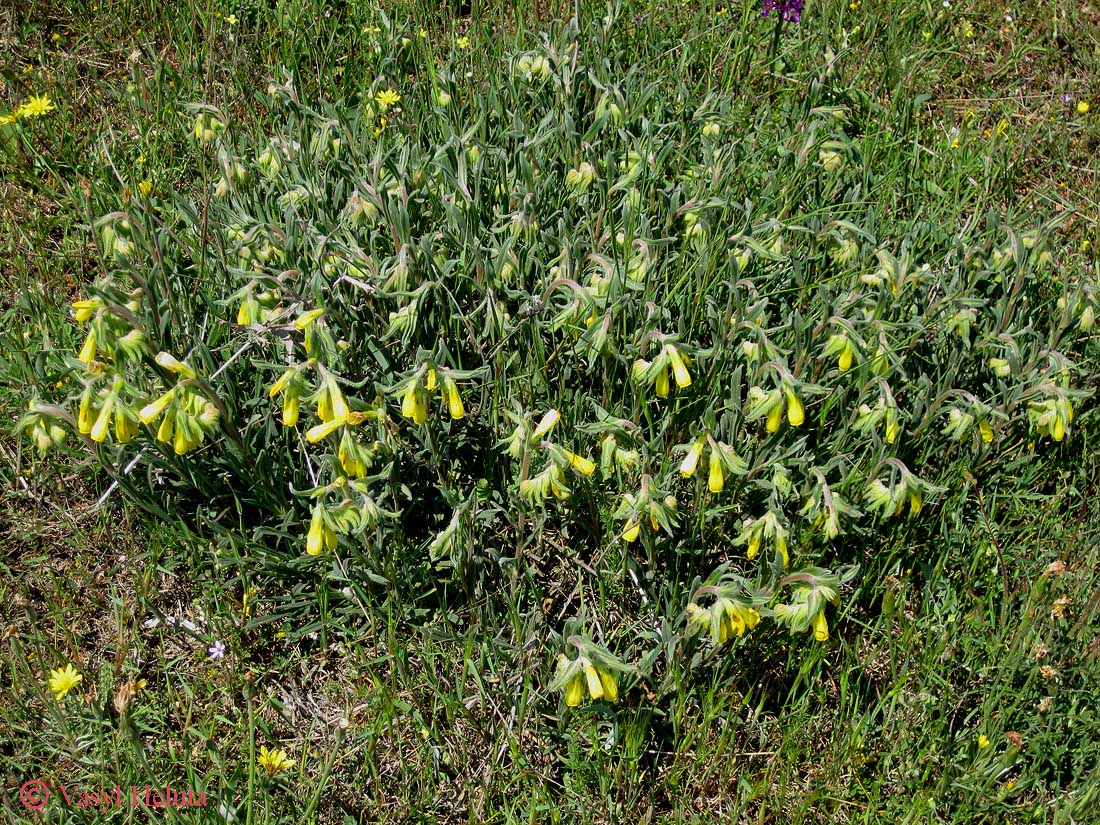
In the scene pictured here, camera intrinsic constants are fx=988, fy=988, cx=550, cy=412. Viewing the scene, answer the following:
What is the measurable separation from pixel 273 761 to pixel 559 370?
1409 mm

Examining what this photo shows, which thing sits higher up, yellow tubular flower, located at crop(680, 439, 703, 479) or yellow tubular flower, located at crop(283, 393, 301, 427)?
yellow tubular flower, located at crop(283, 393, 301, 427)

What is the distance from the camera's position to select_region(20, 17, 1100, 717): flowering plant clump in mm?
2357

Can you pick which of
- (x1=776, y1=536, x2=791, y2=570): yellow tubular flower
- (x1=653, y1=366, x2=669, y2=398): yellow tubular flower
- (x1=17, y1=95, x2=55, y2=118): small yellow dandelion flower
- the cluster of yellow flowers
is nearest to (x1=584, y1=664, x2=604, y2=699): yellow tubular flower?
the cluster of yellow flowers

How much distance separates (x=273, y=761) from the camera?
2271 millimetres

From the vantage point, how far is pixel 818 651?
251 cm

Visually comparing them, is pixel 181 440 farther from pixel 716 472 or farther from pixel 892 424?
pixel 892 424

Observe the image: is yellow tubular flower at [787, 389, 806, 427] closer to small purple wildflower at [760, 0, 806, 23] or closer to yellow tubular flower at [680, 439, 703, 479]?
yellow tubular flower at [680, 439, 703, 479]

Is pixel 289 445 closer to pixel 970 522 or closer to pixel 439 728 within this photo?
pixel 439 728

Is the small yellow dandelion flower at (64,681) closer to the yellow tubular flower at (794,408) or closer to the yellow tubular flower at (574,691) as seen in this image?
the yellow tubular flower at (574,691)

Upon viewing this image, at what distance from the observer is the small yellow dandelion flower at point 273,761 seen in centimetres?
224

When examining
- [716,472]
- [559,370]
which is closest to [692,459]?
[716,472]

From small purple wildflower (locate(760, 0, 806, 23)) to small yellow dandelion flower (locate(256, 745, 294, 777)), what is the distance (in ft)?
11.5

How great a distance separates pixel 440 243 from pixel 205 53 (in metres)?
1.85

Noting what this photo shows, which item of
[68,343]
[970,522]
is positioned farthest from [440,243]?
[970,522]
